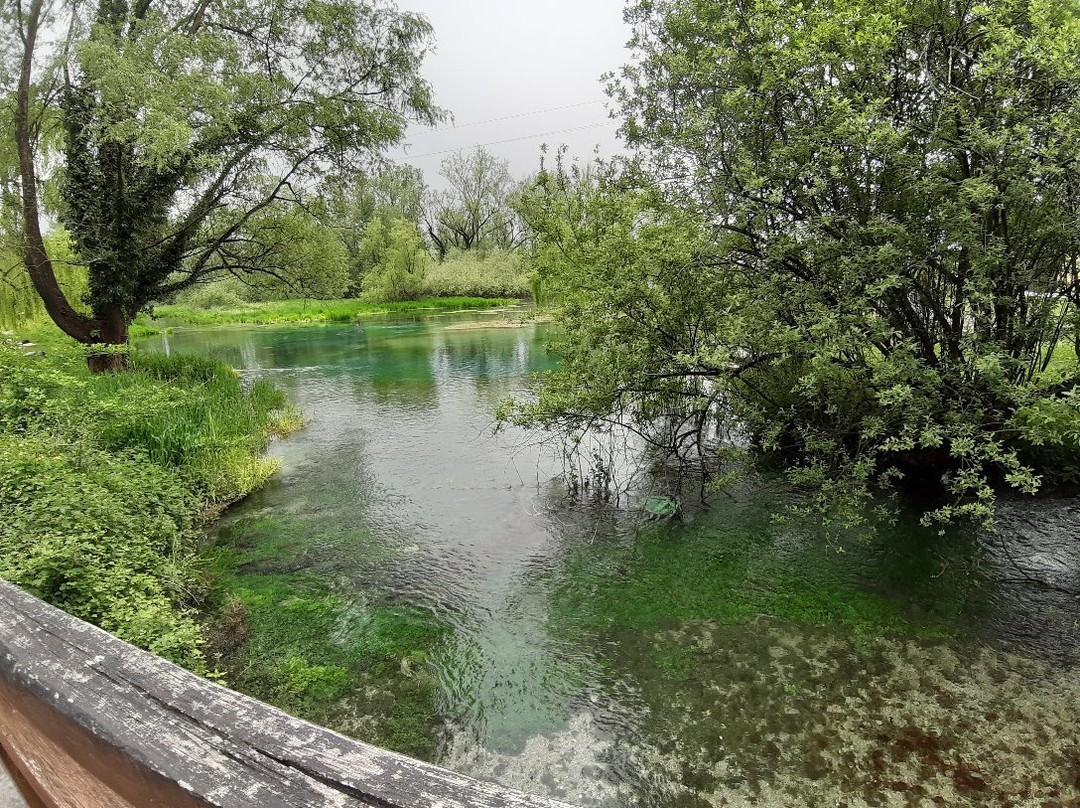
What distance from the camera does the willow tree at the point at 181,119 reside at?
456 inches

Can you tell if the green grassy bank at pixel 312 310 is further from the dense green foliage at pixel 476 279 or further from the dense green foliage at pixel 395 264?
the dense green foliage at pixel 395 264

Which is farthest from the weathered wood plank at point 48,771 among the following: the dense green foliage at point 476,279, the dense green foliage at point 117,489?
the dense green foliage at point 476,279

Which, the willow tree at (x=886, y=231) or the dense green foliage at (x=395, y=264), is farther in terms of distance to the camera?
the dense green foliage at (x=395, y=264)

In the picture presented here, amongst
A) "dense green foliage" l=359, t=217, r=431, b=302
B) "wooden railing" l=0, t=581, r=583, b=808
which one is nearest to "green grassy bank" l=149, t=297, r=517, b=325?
"dense green foliage" l=359, t=217, r=431, b=302

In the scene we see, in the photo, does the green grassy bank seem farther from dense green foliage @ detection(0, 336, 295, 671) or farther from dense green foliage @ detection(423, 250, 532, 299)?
dense green foliage @ detection(0, 336, 295, 671)

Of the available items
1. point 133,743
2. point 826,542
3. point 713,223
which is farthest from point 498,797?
→ point 826,542

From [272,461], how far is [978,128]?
10.1m

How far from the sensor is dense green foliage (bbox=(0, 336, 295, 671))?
4141 millimetres

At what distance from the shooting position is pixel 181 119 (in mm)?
11680

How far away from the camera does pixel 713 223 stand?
6.64 m

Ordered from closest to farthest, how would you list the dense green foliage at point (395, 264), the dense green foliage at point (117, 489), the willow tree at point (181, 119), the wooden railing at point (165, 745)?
the wooden railing at point (165, 745), the dense green foliage at point (117, 489), the willow tree at point (181, 119), the dense green foliage at point (395, 264)

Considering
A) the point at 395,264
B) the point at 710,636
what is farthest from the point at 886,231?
the point at 395,264

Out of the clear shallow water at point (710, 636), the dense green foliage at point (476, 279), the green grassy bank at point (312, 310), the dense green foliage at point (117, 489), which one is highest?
the dense green foliage at point (476, 279)

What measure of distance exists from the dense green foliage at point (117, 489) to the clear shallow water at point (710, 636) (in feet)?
2.90
